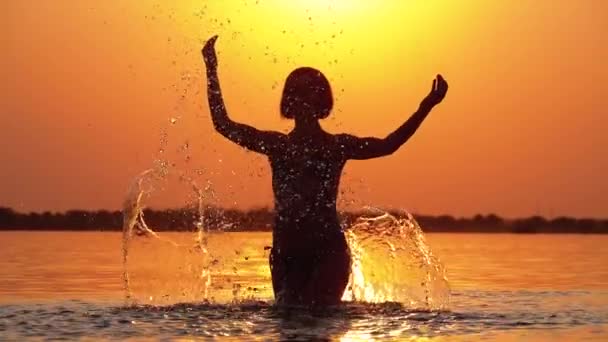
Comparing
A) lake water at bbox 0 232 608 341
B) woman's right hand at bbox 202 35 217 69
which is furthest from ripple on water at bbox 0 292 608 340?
woman's right hand at bbox 202 35 217 69

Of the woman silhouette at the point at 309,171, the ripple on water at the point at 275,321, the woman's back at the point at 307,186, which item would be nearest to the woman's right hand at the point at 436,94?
the woman silhouette at the point at 309,171

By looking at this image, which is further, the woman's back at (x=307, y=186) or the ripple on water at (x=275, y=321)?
the woman's back at (x=307, y=186)

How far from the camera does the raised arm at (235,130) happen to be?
1488 centimetres

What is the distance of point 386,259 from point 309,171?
5.31 meters

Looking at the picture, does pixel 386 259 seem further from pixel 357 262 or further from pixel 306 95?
pixel 306 95

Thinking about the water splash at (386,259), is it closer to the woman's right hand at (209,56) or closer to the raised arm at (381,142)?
the raised arm at (381,142)

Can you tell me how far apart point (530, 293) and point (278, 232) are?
6503 millimetres

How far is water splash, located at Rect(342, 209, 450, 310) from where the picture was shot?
58.0 ft

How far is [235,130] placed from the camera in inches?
588

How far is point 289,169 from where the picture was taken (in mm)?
14875

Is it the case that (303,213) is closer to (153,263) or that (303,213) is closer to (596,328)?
(596,328)

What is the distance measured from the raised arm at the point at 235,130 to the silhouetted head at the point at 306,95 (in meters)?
0.32

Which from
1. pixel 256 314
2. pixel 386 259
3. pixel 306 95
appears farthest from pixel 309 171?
pixel 386 259

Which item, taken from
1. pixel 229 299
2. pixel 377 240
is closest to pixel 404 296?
pixel 377 240
